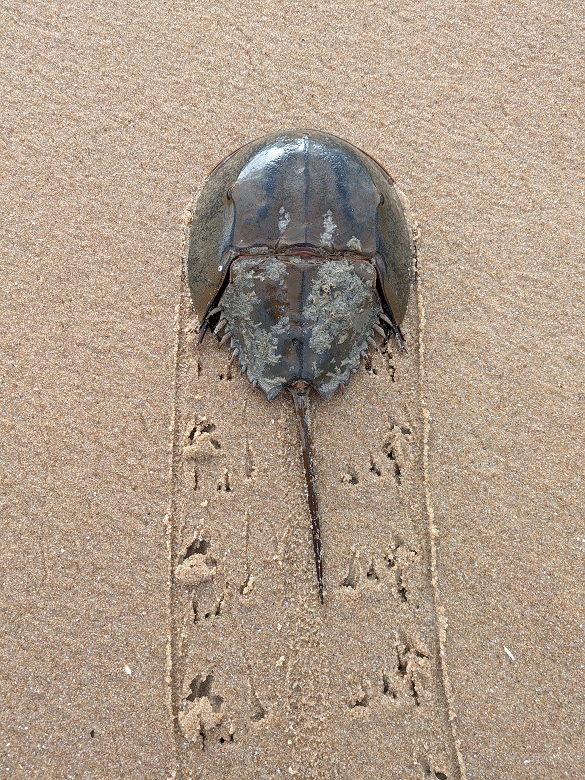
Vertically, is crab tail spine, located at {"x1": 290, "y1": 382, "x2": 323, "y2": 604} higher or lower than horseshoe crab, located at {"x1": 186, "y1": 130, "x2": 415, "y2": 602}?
lower

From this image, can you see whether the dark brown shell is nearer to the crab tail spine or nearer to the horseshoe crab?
the horseshoe crab

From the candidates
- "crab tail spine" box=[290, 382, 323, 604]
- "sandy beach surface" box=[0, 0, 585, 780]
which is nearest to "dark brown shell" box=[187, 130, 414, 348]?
"sandy beach surface" box=[0, 0, 585, 780]

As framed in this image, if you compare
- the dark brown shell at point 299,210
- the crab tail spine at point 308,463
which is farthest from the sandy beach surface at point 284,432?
the dark brown shell at point 299,210

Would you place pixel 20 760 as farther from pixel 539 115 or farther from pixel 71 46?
pixel 539 115

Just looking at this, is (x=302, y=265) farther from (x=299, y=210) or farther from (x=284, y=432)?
(x=284, y=432)

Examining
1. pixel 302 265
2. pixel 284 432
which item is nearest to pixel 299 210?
pixel 302 265
